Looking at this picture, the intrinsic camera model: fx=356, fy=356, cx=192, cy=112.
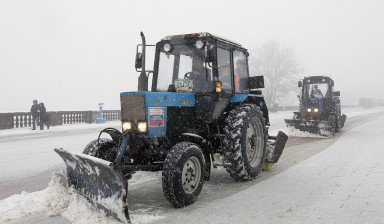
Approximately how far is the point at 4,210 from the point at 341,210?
4.09 metres

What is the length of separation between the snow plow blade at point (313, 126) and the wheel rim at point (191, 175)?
10060 mm

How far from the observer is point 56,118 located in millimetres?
22016

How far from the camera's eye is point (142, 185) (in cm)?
584

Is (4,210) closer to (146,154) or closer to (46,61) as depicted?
(146,154)

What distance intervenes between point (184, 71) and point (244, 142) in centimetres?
153

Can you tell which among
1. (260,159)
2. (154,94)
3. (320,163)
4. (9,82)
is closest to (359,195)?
(260,159)

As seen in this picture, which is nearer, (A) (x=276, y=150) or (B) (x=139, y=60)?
(B) (x=139, y=60)

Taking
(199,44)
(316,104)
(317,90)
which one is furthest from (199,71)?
(317,90)

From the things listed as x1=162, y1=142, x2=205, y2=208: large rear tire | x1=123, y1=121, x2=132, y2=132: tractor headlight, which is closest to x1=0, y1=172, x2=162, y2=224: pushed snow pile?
x1=162, y1=142, x2=205, y2=208: large rear tire

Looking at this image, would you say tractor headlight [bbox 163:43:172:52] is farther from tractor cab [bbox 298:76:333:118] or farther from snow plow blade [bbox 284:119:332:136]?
tractor cab [bbox 298:76:333:118]

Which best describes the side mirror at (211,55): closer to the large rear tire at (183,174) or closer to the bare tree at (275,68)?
the large rear tire at (183,174)

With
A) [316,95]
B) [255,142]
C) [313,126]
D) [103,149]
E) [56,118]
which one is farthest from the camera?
[56,118]

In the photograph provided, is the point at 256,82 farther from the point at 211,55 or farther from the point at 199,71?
the point at 211,55

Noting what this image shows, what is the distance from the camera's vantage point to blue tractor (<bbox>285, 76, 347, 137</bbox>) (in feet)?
47.0
